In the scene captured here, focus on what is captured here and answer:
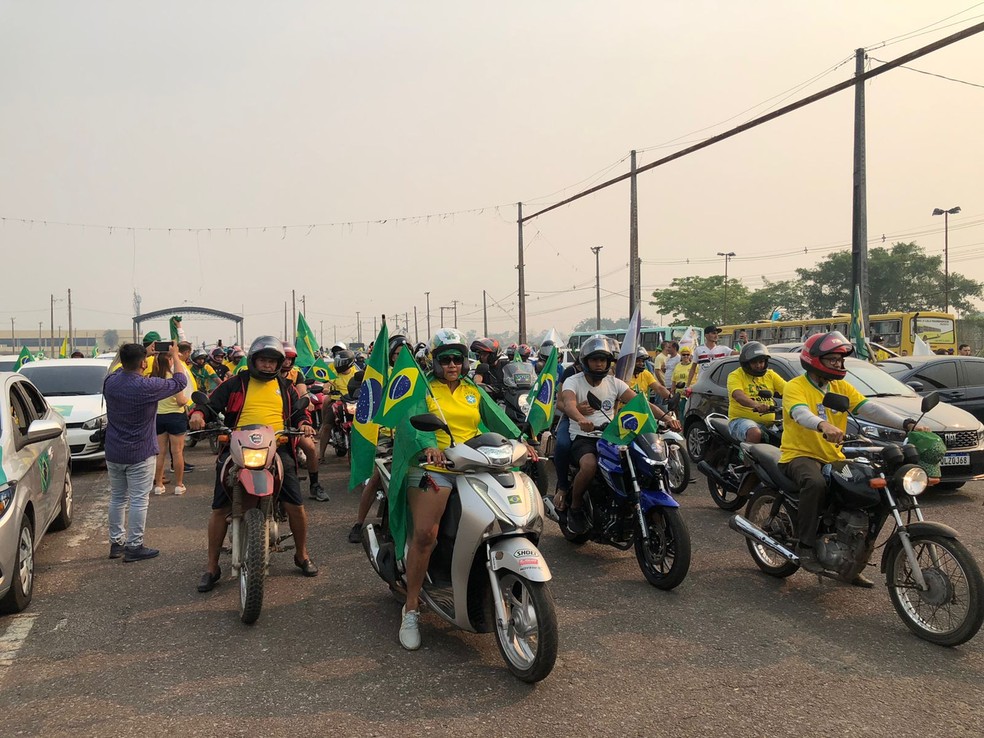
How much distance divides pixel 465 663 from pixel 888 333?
29306 millimetres

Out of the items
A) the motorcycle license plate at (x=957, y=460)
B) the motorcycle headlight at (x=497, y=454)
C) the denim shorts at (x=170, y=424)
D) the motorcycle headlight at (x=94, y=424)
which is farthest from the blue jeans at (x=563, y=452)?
the motorcycle headlight at (x=94, y=424)

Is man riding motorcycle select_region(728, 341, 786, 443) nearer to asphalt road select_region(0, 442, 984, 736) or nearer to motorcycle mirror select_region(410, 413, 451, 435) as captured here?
asphalt road select_region(0, 442, 984, 736)

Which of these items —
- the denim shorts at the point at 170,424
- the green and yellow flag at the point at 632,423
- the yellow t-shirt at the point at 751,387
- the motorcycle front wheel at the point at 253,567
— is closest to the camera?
the motorcycle front wheel at the point at 253,567

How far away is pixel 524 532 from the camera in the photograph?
13.0ft

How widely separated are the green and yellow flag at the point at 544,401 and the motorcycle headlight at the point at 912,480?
2.20 metres

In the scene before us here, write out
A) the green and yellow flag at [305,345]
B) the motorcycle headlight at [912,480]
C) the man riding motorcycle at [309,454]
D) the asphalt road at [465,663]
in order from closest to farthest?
the asphalt road at [465,663], the motorcycle headlight at [912,480], the man riding motorcycle at [309,454], the green and yellow flag at [305,345]

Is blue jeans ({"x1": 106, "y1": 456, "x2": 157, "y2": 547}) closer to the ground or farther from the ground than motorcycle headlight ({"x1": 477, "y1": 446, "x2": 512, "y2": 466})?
closer to the ground

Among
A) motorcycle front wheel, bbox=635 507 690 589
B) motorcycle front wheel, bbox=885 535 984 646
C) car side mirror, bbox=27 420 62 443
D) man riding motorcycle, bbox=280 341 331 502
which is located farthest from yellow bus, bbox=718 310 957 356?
car side mirror, bbox=27 420 62 443

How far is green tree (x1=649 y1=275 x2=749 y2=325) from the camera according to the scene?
6391cm

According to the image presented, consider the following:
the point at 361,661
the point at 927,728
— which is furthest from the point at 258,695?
the point at 927,728

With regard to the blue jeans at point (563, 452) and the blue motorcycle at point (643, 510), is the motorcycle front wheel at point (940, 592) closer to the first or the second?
the blue motorcycle at point (643, 510)

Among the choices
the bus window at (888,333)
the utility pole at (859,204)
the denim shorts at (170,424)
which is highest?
the utility pole at (859,204)

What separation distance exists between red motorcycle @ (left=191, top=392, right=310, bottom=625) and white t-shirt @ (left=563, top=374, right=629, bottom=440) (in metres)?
2.28

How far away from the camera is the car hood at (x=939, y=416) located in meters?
8.09
